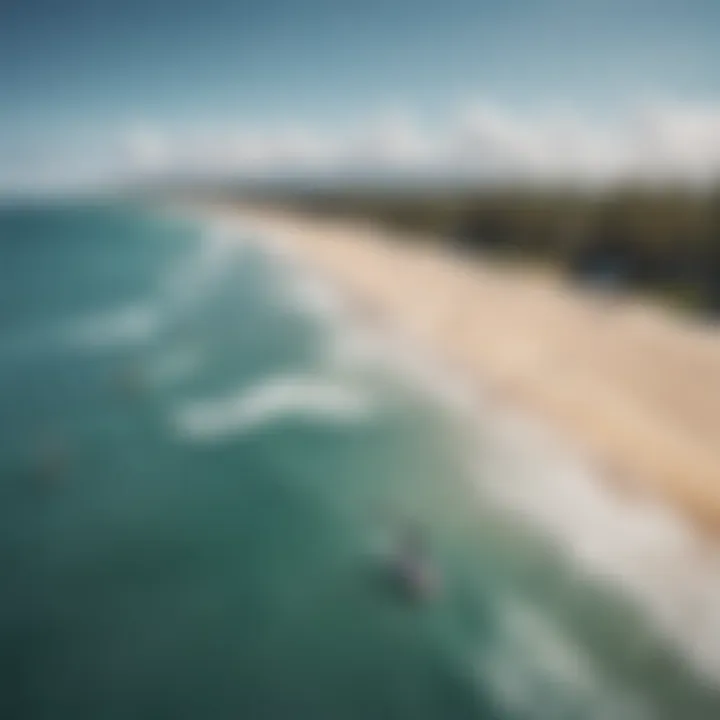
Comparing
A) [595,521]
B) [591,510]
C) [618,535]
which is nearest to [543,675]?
[618,535]

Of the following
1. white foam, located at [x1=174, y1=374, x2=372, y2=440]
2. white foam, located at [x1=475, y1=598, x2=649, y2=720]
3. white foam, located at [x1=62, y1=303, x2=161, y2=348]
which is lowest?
white foam, located at [x1=475, y1=598, x2=649, y2=720]

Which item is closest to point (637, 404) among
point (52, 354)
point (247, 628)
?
point (247, 628)

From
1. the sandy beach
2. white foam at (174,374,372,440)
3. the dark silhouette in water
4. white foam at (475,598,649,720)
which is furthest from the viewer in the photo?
white foam at (174,374,372,440)

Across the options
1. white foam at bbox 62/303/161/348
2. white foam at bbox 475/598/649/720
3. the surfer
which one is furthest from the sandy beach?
white foam at bbox 62/303/161/348

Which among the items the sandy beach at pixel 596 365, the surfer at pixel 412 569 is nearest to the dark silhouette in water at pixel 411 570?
the surfer at pixel 412 569

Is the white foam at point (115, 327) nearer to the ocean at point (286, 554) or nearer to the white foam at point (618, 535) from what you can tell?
the ocean at point (286, 554)

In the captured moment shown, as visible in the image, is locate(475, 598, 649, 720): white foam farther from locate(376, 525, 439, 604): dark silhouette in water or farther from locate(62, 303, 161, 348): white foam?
locate(62, 303, 161, 348): white foam
